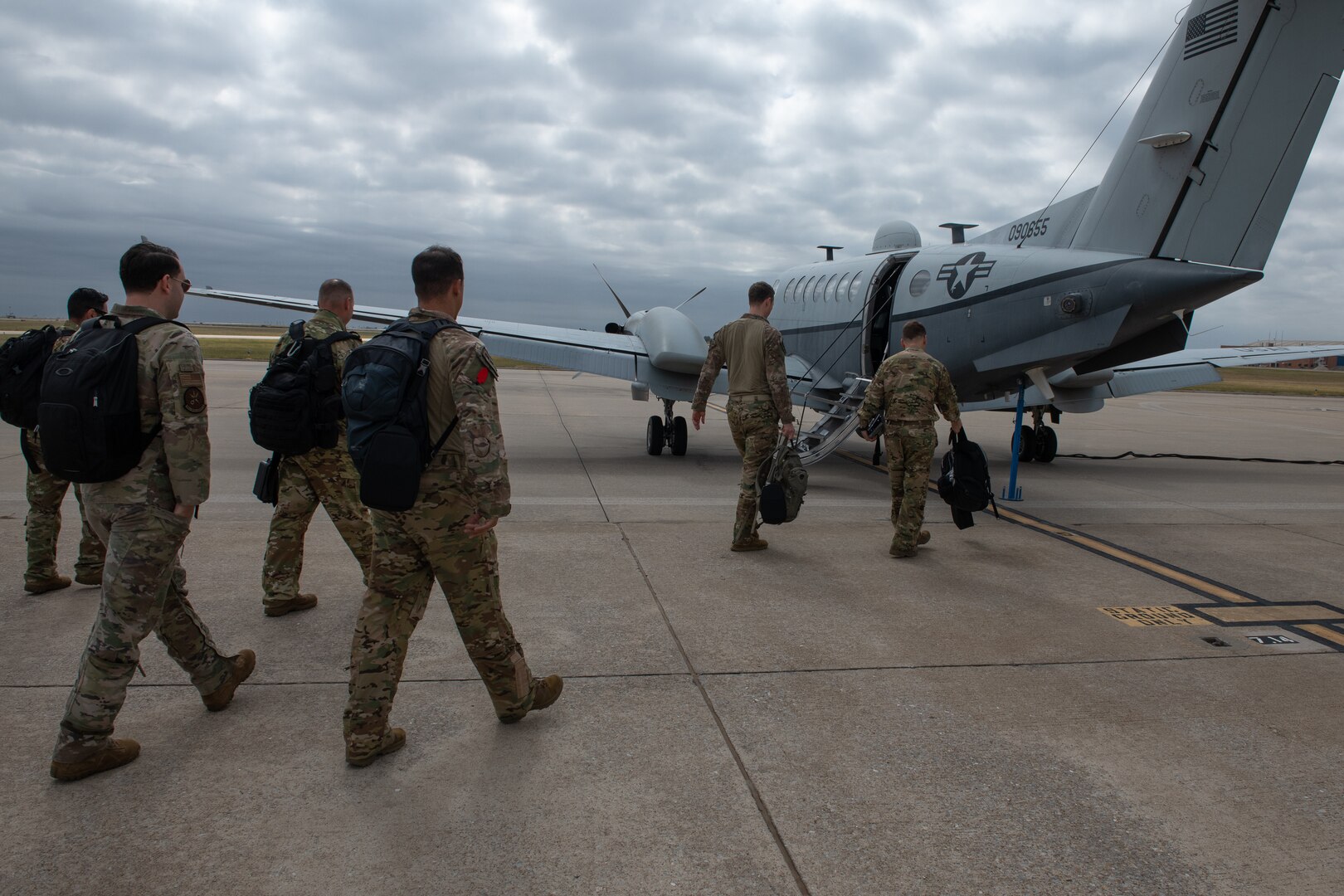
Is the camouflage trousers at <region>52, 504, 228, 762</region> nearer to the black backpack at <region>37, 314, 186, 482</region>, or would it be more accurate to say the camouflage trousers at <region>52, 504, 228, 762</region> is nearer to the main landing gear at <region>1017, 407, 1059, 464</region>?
the black backpack at <region>37, 314, 186, 482</region>

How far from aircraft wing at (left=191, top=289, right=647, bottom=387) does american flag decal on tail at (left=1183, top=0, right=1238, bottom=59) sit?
22.9ft

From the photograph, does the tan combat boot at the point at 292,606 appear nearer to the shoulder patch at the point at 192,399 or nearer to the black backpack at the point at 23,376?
the black backpack at the point at 23,376

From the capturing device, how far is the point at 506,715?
3689mm

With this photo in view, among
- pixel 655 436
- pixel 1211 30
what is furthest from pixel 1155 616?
pixel 655 436

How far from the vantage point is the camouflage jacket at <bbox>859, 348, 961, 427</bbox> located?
686 centimetres

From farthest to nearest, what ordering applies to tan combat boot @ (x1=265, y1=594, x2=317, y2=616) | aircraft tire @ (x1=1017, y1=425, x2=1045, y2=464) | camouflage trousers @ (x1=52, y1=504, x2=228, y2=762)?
aircraft tire @ (x1=1017, y1=425, x2=1045, y2=464) < tan combat boot @ (x1=265, y1=594, x2=317, y2=616) < camouflage trousers @ (x1=52, y1=504, x2=228, y2=762)

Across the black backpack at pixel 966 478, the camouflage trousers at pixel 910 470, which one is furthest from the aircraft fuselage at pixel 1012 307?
the camouflage trousers at pixel 910 470

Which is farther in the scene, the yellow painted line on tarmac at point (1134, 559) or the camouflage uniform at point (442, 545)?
the yellow painted line on tarmac at point (1134, 559)

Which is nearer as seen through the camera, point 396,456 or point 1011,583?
point 396,456

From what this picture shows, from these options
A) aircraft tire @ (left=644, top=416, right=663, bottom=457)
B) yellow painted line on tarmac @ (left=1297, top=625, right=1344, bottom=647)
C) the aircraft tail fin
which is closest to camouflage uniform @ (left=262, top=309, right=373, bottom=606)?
yellow painted line on tarmac @ (left=1297, top=625, right=1344, bottom=647)

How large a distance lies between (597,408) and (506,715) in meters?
17.9

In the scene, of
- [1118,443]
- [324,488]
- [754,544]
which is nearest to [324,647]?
[324,488]

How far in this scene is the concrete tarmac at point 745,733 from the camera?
110 inches

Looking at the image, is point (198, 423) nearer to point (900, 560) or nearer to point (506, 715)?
point (506, 715)
